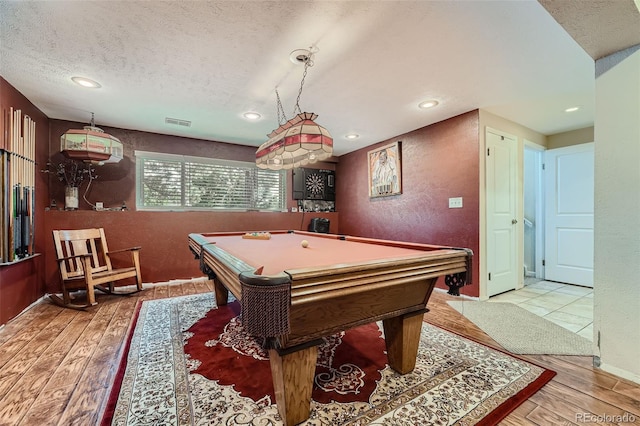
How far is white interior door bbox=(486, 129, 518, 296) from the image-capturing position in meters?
Result: 3.28

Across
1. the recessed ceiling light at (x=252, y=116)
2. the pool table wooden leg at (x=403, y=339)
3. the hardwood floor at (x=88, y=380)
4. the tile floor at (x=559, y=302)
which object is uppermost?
the recessed ceiling light at (x=252, y=116)

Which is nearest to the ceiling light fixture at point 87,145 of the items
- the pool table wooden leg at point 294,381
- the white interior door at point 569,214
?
the pool table wooden leg at point 294,381

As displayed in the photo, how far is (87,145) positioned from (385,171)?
157 inches

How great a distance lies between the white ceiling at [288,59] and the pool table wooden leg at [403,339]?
6.19 ft

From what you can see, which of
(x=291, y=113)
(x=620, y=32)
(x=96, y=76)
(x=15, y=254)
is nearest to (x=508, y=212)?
(x=620, y=32)

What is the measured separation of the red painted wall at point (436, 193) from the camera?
322 centimetres

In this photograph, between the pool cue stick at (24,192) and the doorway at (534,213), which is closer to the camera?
the pool cue stick at (24,192)

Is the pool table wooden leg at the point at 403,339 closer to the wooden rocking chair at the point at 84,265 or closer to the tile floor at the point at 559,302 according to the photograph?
the tile floor at the point at 559,302

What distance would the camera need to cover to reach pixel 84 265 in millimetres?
2896

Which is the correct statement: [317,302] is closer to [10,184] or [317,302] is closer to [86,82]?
[86,82]

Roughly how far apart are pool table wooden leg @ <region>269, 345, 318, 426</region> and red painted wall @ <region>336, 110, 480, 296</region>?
8.91ft

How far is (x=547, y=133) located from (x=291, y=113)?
400 cm

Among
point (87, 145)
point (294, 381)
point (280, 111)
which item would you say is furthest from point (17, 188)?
point (294, 381)

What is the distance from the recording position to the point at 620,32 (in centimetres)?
149
